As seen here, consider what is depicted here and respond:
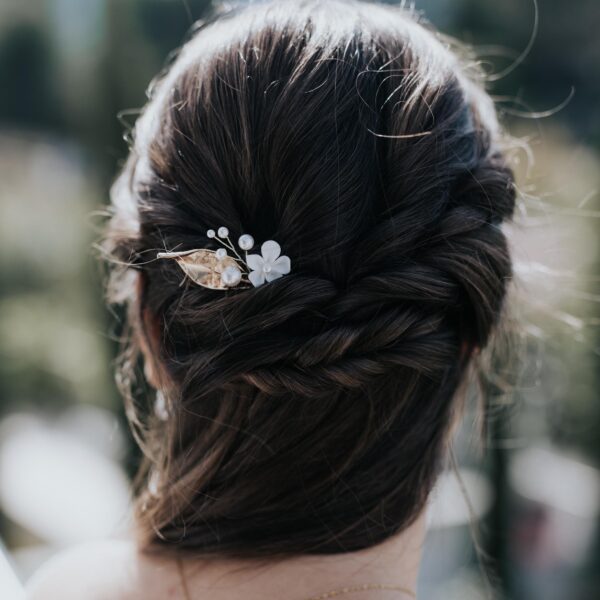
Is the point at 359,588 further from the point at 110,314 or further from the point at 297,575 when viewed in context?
the point at 110,314

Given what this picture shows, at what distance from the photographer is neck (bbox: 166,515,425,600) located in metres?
0.77

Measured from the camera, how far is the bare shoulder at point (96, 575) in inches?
32.8

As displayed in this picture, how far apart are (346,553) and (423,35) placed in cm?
65

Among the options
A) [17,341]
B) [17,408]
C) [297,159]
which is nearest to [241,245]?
[297,159]

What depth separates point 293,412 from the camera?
77cm

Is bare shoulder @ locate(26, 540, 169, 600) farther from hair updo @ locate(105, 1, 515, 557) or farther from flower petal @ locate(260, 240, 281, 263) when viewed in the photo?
flower petal @ locate(260, 240, 281, 263)

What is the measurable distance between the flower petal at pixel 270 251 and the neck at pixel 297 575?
0.36 metres

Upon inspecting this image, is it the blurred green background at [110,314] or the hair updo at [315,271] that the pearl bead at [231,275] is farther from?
the blurred green background at [110,314]

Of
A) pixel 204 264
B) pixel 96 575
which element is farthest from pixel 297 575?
pixel 204 264

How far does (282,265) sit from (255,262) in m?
0.03

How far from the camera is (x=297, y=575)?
779mm

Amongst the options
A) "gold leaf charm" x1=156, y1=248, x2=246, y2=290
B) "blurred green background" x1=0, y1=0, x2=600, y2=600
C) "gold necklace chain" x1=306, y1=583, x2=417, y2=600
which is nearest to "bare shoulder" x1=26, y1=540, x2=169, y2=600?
"gold necklace chain" x1=306, y1=583, x2=417, y2=600

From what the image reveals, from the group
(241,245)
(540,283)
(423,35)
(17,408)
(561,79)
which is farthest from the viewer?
(17,408)

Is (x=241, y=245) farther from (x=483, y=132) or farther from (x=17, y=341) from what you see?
(x=17, y=341)
